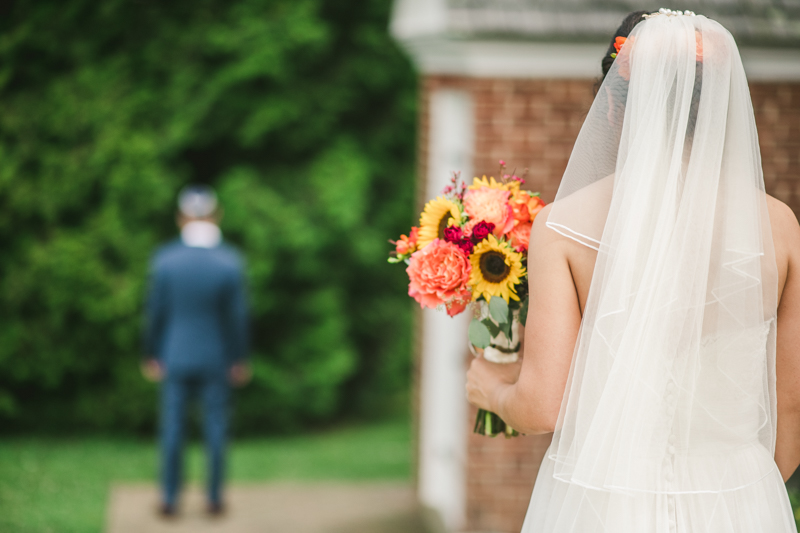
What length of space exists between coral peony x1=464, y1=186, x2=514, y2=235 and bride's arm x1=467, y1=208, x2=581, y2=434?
0.32 metres

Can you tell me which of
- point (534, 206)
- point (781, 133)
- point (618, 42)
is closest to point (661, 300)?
point (534, 206)

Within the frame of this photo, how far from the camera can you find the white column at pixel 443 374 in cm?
547

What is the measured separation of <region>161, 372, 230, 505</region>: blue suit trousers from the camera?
5.73 m

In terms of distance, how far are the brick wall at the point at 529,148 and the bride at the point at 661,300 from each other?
8.69 ft

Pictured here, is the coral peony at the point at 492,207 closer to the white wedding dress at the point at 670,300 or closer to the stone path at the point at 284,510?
the white wedding dress at the point at 670,300

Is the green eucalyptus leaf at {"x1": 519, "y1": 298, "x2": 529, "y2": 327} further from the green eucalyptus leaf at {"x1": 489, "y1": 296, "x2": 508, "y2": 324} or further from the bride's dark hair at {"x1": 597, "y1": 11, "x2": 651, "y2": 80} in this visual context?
the bride's dark hair at {"x1": 597, "y1": 11, "x2": 651, "y2": 80}

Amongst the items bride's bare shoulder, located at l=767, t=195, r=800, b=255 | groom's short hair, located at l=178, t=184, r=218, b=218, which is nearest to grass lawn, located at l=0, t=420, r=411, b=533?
groom's short hair, located at l=178, t=184, r=218, b=218

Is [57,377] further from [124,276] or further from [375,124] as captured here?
→ [375,124]

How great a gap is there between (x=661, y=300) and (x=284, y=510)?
480 cm

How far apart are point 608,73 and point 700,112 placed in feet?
0.80

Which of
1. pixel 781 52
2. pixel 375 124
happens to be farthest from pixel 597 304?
pixel 375 124

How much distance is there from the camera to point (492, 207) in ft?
7.80

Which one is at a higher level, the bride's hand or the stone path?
the bride's hand

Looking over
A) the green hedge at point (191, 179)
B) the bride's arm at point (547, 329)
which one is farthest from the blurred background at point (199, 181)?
the bride's arm at point (547, 329)
